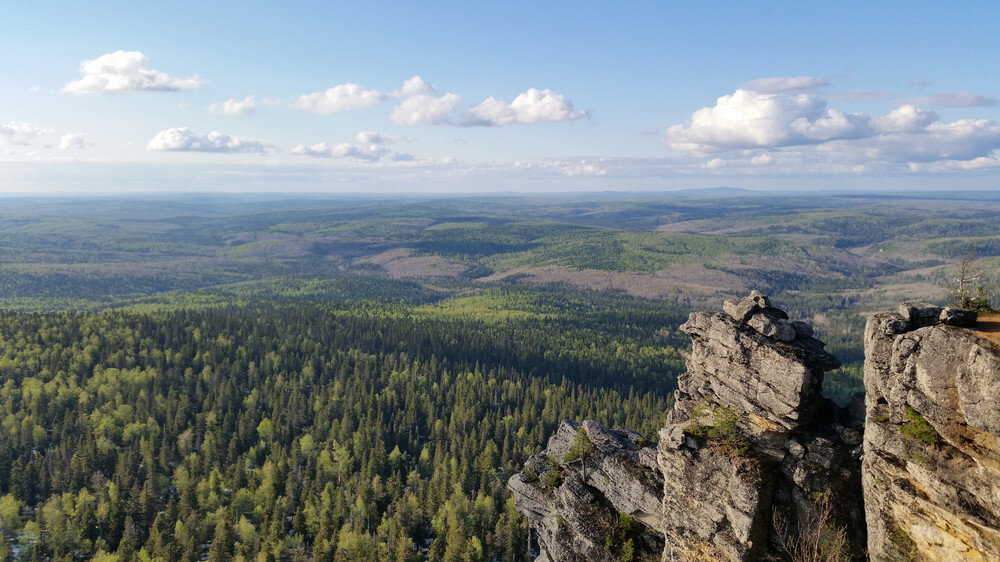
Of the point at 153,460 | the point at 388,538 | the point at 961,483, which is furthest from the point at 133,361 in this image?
the point at 961,483

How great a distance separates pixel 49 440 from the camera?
123 meters

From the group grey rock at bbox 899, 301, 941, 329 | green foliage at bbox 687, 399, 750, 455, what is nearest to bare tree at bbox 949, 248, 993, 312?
grey rock at bbox 899, 301, 941, 329

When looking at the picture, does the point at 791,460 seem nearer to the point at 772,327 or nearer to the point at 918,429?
the point at 772,327

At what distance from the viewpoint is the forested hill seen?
297ft

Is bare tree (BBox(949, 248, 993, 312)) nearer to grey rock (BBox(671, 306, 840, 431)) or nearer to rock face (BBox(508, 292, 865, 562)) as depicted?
grey rock (BBox(671, 306, 840, 431))

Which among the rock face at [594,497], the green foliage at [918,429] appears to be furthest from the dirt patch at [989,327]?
the rock face at [594,497]

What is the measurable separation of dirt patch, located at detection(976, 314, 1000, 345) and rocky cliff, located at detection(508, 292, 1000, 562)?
1.90 ft

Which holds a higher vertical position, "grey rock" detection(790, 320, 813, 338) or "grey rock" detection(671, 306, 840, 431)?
"grey rock" detection(790, 320, 813, 338)

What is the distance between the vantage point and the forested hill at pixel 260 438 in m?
90.4

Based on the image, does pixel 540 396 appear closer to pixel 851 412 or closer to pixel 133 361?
pixel 133 361

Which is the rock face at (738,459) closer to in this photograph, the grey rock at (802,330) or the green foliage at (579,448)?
the grey rock at (802,330)

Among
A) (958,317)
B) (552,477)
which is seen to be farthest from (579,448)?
(958,317)

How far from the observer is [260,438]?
130250 millimetres

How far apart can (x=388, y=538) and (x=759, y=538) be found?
2574 inches
